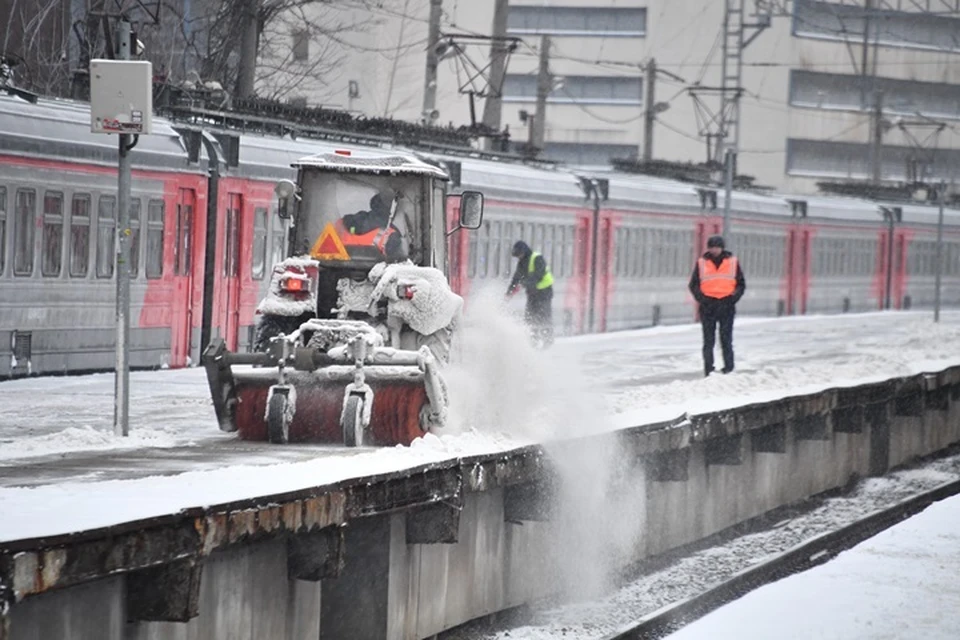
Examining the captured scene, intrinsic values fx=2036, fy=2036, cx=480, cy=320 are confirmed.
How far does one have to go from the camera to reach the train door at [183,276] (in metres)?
26.4

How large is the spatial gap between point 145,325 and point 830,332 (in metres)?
20.3

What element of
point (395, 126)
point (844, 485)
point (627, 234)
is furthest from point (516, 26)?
point (844, 485)

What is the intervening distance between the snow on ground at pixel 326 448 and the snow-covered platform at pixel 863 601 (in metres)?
2.14

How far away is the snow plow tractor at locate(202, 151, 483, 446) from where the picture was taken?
47.6 ft

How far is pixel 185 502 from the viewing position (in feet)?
32.0

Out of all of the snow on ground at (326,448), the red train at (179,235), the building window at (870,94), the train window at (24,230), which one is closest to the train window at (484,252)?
the red train at (179,235)

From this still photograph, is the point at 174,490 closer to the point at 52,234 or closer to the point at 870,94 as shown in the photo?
the point at 52,234

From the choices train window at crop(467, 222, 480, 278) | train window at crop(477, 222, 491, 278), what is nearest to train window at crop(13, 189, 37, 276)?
train window at crop(467, 222, 480, 278)

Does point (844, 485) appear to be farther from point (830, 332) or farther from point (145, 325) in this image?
point (830, 332)

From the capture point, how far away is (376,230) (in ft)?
52.3

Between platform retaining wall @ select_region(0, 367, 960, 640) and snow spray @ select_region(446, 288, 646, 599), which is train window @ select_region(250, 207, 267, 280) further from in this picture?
snow spray @ select_region(446, 288, 646, 599)

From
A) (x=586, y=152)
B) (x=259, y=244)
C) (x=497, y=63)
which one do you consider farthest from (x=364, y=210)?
(x=586, y=152)

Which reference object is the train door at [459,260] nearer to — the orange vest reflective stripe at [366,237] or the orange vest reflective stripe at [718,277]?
the orange vest reflective stripe at [718,277]

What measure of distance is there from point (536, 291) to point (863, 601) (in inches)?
684
